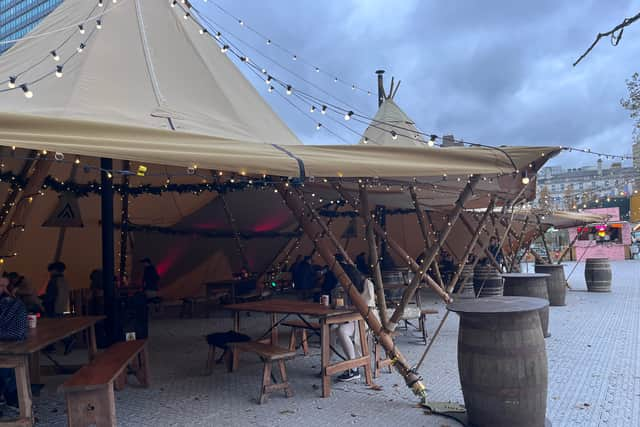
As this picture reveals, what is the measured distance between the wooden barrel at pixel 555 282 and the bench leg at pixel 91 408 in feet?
Answer: 30.2

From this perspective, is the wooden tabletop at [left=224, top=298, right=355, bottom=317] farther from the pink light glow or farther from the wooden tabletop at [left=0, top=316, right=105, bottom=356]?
the pink light glow

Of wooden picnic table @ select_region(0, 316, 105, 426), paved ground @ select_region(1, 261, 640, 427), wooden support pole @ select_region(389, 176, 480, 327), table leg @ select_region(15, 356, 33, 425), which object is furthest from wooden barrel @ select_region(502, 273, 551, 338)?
table leg @ select_region(15, 356, 33, 425)

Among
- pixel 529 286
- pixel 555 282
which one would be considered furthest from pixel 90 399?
pixel 555 282

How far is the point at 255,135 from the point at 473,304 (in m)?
3.59

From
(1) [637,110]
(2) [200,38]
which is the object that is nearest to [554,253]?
(1) [637,110]

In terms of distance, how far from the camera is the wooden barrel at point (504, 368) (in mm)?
3637

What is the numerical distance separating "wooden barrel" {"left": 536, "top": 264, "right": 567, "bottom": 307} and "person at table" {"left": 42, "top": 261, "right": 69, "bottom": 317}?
29.6ft

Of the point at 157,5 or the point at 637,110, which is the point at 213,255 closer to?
the point at 157,5

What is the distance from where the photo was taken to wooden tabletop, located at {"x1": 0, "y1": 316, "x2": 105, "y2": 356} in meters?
3.82

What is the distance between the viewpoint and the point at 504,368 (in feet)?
12.0

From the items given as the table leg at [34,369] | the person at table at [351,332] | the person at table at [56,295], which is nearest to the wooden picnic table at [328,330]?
the person at table at [351,332]

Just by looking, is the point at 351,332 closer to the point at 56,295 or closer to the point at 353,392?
the point at 353,392

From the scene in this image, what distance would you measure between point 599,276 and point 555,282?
3.29 metres

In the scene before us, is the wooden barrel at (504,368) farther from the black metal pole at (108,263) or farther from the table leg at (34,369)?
the black metal pole at (108,263)
